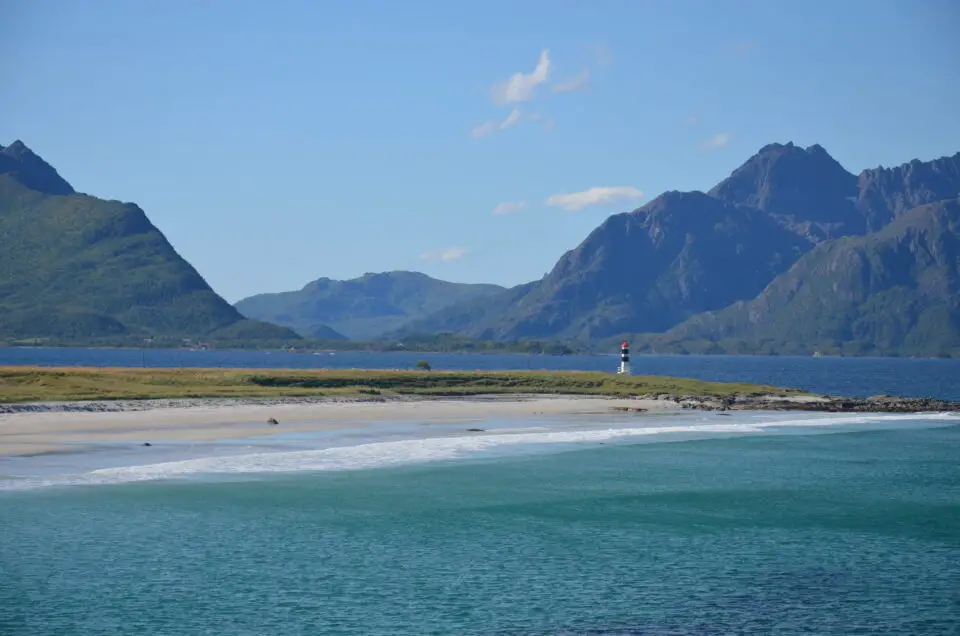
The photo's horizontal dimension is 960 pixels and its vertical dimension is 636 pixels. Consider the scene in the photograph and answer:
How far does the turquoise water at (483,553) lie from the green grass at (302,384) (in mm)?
35917

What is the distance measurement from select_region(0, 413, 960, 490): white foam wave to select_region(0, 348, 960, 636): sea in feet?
0.86

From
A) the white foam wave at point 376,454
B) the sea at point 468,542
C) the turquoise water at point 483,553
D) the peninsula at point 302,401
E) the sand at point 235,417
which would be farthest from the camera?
the peninsula at point 302,401

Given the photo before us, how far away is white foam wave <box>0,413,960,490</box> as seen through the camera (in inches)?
1666

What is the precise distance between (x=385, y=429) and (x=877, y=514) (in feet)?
106

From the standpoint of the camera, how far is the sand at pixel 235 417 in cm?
5466

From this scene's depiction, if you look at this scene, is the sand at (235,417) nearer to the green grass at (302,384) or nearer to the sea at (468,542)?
the green grass at (302,384)

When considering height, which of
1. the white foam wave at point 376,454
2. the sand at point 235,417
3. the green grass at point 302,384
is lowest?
the white foam wave at point 376,454

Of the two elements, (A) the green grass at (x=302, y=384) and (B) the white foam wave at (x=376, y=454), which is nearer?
(B) the white foam wave at (x=376, y=454)

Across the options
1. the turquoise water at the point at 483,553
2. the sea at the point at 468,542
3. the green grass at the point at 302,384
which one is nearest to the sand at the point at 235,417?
the green grass at the point at 302,384

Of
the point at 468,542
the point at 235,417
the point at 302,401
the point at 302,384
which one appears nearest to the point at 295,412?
the point at 235,417

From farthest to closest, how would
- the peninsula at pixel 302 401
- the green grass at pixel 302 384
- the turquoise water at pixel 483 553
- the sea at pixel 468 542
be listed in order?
the green grass at pixel 302 384 → the peninsula at pixel 302 401 → the sea at pixel 468 542 → the turquoise water at pixel 483 553

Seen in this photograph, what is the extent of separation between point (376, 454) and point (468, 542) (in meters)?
19.2

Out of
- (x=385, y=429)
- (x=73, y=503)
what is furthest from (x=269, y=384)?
(x=73, y=503)

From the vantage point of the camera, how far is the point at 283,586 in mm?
27109
